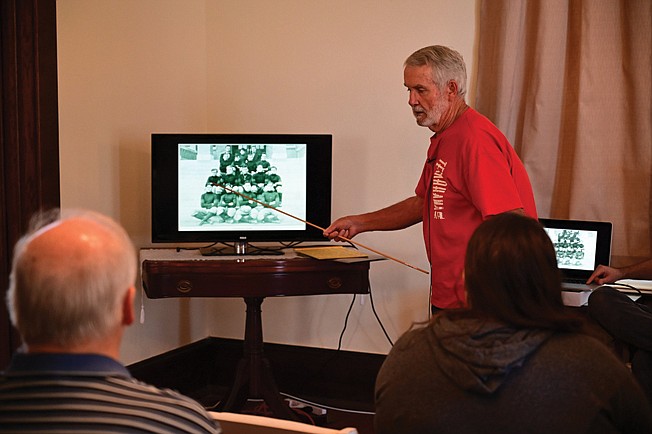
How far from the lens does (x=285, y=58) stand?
4.27 meters

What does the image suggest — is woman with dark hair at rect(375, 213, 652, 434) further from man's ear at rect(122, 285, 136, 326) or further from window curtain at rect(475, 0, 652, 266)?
window curtain at rect(475, 0, 652, 266)

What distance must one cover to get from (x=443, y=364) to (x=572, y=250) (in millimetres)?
1895

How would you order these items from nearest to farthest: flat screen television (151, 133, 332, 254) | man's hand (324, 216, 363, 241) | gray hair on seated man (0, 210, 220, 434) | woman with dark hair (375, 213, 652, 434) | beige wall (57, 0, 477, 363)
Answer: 1. gray hair on seated man (0, 210, 220, 434)
2. woman with dark hair (375, 213, 652, 434)
3. man's hand (324, 216, 363, 241)
4. flat screen television (151, 133, 332, 254)
5. beige wall (57, 0, 477, 363)

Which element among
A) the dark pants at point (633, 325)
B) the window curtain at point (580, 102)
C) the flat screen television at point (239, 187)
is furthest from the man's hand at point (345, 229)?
the dark pants at point (633, 325)

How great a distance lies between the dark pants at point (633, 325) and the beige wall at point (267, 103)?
4.97 feet

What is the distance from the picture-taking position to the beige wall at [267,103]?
381 centimetres

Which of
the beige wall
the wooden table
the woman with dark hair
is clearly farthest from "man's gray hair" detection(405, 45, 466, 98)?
the woman with dark hair

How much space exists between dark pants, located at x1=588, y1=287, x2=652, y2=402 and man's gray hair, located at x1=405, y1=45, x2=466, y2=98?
850 millimetres

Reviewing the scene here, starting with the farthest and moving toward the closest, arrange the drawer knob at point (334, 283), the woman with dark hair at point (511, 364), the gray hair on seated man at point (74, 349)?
the drawer knob at point (334, 283), the woman with dark hair at point (511, 364), the gray hair on seated man at point (74, 349)

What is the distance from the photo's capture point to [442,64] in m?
2.84

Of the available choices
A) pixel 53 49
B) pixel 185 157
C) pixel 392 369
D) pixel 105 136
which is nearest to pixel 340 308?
pixel 185 157

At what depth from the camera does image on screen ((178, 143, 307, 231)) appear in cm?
367

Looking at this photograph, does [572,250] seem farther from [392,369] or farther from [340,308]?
[392,369]

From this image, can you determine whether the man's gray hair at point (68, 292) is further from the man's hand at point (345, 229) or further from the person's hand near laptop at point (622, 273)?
the person's hand near laptop at point (622, 273)
